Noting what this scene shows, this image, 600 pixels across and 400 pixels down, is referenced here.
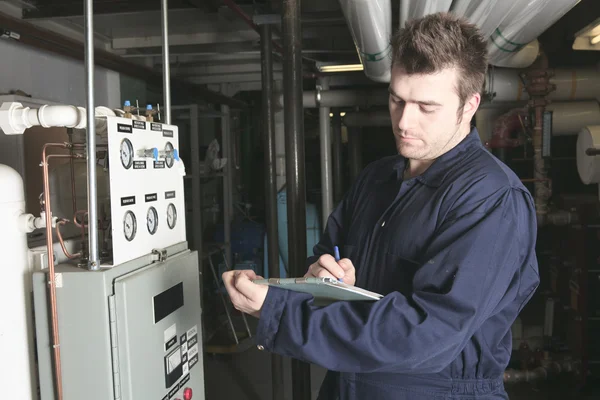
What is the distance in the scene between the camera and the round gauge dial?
141 centimetres

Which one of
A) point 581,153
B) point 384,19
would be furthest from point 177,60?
point 581,153

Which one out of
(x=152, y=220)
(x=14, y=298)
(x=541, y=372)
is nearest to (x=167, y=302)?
(x=152, y=220)

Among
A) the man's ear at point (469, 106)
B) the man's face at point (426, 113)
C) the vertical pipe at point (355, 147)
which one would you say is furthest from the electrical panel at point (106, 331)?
the vertical pipe at point (355, 147)

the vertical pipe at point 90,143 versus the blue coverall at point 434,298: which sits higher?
the vertical pipe at point 90,143

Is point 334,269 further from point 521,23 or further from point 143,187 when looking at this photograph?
point 521,23

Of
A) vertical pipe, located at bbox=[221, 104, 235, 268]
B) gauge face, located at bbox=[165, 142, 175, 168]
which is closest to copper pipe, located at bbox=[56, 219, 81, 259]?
gauge face, located at bbox=[165, 142, 175, 168]

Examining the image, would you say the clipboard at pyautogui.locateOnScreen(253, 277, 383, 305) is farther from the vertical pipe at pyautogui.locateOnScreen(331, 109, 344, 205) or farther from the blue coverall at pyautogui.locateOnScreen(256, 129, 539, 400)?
the vertical pipe at pyautogui.locateOnScreen(331, 109, 344, 205)

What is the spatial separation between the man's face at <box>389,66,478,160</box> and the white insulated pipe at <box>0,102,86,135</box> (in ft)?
2.77

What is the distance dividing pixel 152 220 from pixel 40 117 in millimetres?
421

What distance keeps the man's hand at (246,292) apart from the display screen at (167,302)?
0.47 meters

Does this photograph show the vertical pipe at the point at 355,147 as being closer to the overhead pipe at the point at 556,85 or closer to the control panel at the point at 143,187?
the overhead pipe at the point at 556,85

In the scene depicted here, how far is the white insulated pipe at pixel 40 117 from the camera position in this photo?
1.36 meters

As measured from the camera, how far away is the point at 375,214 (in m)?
1.38

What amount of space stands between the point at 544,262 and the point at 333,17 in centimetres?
245
